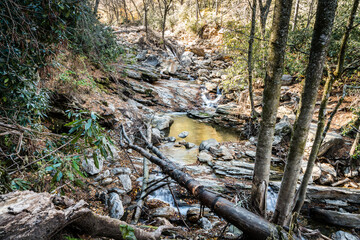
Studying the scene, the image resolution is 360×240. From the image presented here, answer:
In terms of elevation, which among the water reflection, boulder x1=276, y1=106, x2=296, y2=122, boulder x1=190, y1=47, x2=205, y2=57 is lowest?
the water reflection

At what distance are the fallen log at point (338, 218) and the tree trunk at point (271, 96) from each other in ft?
11.5

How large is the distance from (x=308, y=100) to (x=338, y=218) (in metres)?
4.51

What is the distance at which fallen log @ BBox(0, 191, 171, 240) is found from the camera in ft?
4.04

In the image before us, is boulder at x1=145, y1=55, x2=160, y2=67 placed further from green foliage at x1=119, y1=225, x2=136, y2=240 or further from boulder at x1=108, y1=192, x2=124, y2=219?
green foliage at x1=119, y1=225, x2=136, y2=240

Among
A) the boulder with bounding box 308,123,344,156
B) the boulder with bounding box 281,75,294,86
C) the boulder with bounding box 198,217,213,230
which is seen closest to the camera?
the boulder with bounding box 198,217,213,230

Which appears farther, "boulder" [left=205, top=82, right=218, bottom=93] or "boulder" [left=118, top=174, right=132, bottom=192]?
"boulder" [left=205, top=82, right=218, bottom=93]

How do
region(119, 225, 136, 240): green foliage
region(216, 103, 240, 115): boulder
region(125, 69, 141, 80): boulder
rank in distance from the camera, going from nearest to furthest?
region(119, 225, 136, 240): green foliage → region(216, 103, 240, 115): boulder → region(125, 69, 141, 80): boulder

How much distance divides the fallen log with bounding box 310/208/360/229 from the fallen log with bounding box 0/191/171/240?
566cm

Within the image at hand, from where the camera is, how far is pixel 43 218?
137 cm

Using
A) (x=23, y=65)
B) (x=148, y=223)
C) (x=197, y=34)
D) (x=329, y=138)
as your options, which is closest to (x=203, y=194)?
(x=148, y=223)

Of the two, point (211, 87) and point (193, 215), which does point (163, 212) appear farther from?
point (211, 87)

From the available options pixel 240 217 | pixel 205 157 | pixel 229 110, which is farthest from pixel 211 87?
pixel 240 217

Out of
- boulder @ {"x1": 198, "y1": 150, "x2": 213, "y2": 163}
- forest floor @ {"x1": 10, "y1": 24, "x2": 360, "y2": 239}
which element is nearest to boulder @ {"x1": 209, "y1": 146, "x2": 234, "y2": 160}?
forest floor @ {"x1": 10, "y1": 24, "x2": 360, "y2": 239}

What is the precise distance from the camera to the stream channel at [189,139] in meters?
5.18
